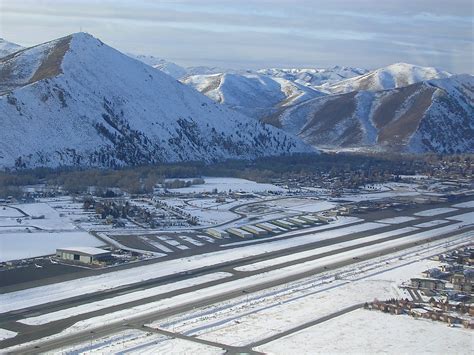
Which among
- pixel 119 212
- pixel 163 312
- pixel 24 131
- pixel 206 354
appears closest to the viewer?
pixel 206 354

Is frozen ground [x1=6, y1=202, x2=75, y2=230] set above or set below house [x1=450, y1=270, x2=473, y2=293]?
above

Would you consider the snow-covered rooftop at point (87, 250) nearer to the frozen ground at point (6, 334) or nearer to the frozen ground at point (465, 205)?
the frozen ground at point (6, 334)

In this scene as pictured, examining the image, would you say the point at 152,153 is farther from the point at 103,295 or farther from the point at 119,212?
the point at 103,295

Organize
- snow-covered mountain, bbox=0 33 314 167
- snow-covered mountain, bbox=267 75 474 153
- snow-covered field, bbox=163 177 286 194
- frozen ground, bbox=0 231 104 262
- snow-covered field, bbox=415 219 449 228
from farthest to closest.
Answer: snow-covered mountain, bbox=267 75 474 153
snow-covered mountain, bbox=0 33 314 167
snow-covered field, bbox=163 177 286 194
snow-covered field, bbox=415 219 449 228
frozen ground, bbox=0 231 104 262

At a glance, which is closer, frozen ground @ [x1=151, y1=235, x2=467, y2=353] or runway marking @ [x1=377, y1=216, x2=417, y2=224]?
frozen ground @ [x1=151, y1=235, x2=467, y2=353]

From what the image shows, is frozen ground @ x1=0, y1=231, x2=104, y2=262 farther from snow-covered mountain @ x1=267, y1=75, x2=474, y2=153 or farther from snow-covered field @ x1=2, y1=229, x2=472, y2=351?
snow-covered mountain @ x1=267, y1=75, x2=474, y2=153

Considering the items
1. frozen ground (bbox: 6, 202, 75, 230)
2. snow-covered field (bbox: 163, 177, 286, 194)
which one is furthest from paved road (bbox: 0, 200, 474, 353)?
snow-covered field (bbox: 163, 177, 286, 194)

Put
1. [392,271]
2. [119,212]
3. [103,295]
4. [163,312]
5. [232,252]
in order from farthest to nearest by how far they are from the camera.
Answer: [119,212], [232,252], [392,271], [103,295], [163,312]

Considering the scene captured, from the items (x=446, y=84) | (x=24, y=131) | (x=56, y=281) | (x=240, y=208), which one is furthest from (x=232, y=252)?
(x=446, y=84)
